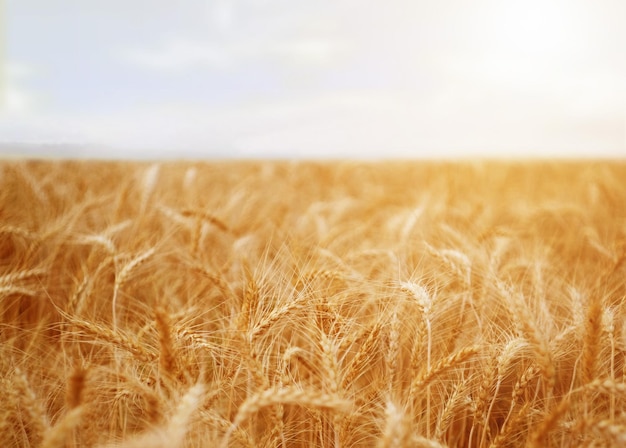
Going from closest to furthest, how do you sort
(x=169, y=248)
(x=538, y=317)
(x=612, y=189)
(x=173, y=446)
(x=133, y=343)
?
(x=173, y=446) < (x=133, y=343) < (x=538, y=317) < (x=169, y=248) < (x=612, y=189)

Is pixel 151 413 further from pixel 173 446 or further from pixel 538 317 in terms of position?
pixel 538 317

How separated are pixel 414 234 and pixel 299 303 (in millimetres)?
1289

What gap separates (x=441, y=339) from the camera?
4.61ft

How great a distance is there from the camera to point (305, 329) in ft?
5.04

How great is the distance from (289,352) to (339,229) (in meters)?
1.22

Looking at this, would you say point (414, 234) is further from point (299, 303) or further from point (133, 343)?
point (133, 343)

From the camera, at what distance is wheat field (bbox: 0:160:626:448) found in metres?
1.00

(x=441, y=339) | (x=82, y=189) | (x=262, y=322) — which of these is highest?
(x=82, y=189)

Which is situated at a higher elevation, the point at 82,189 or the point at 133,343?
the point at 82,189

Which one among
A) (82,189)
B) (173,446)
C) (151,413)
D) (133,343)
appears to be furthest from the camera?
(82,189)

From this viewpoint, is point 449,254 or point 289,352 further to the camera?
point 449,254

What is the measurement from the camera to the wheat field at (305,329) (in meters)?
1.00

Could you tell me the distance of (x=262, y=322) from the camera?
1093 mm

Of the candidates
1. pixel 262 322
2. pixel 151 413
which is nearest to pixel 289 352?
pixel 262 322
